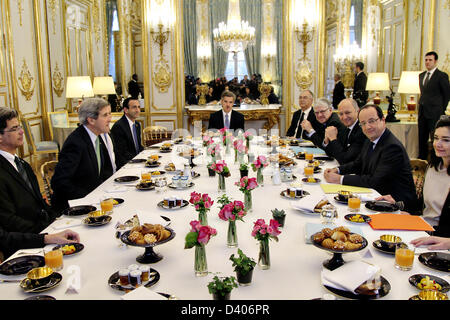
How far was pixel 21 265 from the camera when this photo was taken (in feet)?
5.42

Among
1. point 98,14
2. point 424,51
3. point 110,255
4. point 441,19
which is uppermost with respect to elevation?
point 98,14

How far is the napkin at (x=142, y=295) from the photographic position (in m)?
1.33

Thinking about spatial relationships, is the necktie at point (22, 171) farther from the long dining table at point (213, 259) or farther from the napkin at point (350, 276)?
the napkin at point (350, 276)

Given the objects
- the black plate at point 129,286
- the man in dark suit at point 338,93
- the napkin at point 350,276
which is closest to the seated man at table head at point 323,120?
the napkin at point 350,276

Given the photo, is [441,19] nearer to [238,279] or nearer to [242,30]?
[242,30]

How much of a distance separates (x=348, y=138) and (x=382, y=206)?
1787 mm

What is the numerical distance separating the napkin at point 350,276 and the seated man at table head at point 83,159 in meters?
2.09

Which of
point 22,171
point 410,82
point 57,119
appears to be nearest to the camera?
point 22,171

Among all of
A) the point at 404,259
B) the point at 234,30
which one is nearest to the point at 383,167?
the point at 404,259

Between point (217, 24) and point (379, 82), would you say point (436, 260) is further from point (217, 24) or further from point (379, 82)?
point (217, 24)

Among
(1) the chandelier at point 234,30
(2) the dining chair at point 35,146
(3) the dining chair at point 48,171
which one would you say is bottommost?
(2) the dining chair at point 35,146

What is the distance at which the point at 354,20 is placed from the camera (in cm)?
862
